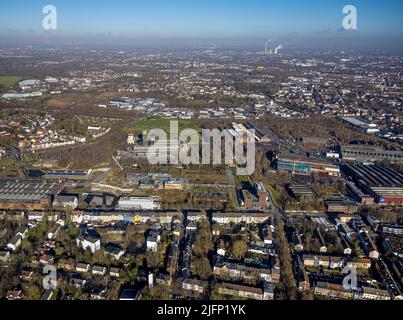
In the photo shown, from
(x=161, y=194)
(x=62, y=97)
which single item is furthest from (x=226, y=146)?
(x=62, y=97)

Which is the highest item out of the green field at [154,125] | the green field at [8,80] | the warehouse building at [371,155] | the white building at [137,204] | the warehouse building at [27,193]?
the green field at [8,80]

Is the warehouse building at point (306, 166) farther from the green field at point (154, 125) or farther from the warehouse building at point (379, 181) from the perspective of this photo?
the green field at point (154, 125)
